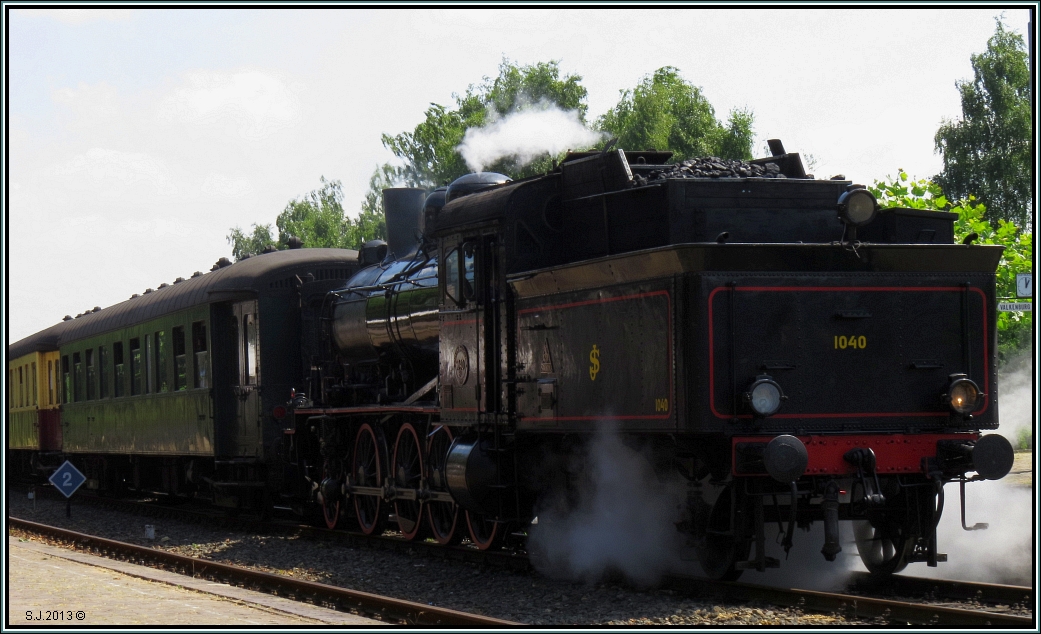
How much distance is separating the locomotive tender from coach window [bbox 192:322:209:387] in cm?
359

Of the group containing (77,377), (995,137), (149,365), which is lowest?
(77,377)

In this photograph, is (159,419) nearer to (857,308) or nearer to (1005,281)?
(857,308)

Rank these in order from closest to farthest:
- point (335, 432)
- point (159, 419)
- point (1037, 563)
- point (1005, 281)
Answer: point (1037, 563) < point (335, 432) < point (159, 419) < point (1005, 281)

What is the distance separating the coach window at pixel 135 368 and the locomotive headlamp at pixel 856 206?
45.0 feet

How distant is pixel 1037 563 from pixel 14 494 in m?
24.3

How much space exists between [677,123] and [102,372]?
1195 inches

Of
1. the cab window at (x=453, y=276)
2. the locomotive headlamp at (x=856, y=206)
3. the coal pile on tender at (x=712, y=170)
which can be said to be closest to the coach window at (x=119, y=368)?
the cab window at (x=453, y=276)

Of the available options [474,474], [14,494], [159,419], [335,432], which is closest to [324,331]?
[335,432]

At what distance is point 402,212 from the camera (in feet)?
49.8

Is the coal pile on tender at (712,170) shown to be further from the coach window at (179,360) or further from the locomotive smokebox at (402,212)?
the coach window at (179,360)

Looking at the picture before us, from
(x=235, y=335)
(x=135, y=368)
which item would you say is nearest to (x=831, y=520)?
(x=235, y=335)

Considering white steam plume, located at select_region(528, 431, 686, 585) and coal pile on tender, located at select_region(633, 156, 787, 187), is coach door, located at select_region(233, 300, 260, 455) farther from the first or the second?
coal pile on tender, located at select_region(633, 156, 787, 187)

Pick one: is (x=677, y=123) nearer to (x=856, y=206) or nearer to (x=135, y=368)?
(x=135, y=368)

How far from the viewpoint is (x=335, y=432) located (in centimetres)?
1429
